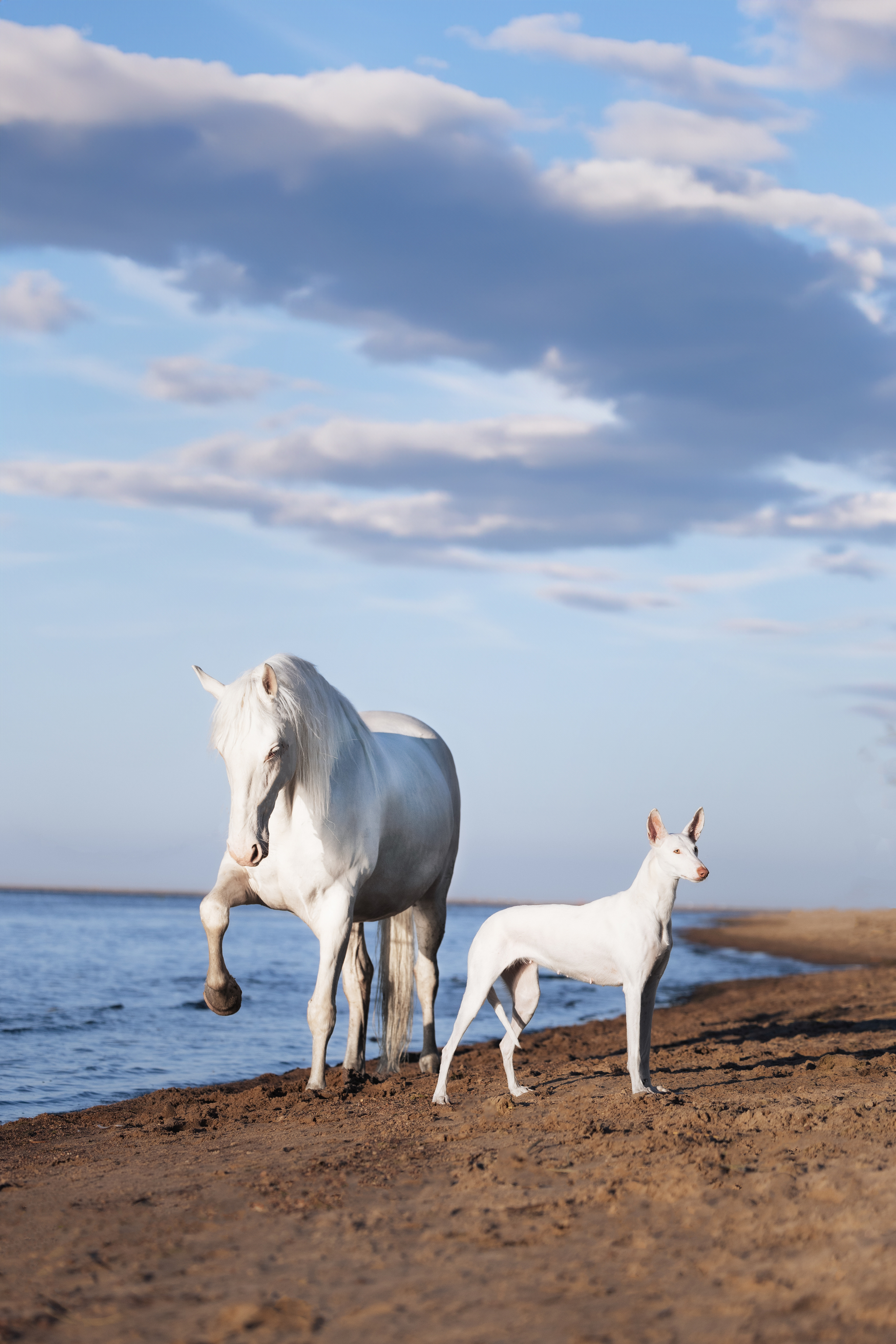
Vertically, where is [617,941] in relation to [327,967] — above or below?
above

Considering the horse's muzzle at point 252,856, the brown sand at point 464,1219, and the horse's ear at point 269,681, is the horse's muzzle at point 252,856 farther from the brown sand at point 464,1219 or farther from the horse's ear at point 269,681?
the brown sand at point 464,1219

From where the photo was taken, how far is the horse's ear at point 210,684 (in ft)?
25.3

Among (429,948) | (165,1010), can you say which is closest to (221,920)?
(429,948)

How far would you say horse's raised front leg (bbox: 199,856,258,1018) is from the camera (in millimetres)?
7977

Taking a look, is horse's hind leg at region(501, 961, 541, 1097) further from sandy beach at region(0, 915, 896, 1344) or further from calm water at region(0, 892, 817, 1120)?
calm water at region(0, 892, 817, 1120)

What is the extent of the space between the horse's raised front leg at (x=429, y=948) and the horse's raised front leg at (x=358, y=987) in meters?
0.53

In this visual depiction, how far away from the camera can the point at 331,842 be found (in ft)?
25.4

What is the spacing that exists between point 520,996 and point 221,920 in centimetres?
213

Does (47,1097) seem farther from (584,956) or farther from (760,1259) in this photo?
(760,1259)

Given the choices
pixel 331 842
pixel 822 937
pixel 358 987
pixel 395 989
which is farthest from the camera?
pixel 822 937

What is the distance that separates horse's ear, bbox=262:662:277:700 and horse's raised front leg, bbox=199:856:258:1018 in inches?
53.9

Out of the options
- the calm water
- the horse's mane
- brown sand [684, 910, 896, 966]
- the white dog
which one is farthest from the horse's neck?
brown sand [684, 910, 896, 966]

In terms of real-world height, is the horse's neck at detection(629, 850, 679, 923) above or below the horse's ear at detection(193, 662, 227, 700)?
below

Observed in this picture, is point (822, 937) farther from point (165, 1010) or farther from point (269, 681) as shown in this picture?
point (269, 681)
